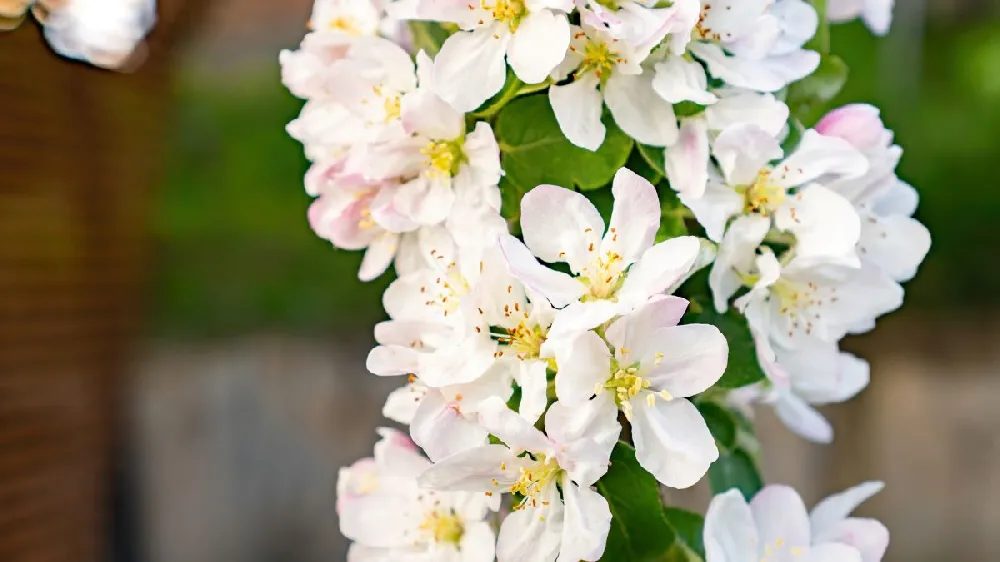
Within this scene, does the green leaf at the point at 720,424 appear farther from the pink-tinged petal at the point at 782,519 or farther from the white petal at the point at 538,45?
the white petal at the point at 538,45

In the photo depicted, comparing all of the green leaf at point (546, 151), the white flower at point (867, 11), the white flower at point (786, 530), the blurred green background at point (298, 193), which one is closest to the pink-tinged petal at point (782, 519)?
the white flower at point (786, 530)

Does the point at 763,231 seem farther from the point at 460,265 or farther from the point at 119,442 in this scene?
the point at 119,442

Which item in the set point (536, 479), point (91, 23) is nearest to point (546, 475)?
point (536, 479)

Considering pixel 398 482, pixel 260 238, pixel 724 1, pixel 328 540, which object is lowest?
pixel 328 540

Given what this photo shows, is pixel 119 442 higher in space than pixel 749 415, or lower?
lower

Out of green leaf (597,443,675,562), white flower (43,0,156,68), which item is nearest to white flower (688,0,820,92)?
green leaf (597,443,675,562)

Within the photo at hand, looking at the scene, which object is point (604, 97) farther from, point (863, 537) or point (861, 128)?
point (863, 537)

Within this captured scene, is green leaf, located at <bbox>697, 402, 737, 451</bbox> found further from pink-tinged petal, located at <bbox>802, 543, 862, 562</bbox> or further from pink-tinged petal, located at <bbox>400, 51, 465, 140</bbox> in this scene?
pink-tinged petal, located at <bbox>400, 51, 465, 140</bbox>

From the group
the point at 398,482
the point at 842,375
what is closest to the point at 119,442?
the point at 398,482
